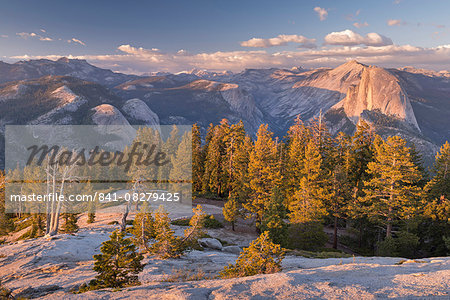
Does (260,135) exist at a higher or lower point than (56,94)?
lower

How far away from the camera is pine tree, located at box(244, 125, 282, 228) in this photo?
32656 millimetres

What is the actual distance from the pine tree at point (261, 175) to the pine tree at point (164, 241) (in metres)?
15.5

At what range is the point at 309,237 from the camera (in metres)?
30.3

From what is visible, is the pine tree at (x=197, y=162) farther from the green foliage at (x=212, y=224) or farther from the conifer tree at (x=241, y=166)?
the green foliage at (x=212, y=224)

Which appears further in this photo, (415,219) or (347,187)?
(347,187)

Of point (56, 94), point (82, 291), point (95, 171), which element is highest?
point (56, 94)

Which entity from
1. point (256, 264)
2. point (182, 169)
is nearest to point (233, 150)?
point (182, 169)

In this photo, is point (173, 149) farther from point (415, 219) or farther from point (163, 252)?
point (415, 219)

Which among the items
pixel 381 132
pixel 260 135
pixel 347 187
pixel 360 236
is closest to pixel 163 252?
pixel 260 135

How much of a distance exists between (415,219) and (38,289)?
3222cm

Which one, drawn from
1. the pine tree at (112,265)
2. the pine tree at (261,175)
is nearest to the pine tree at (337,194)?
the pine tree at (261,175)

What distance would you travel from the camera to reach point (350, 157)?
41.2 meters

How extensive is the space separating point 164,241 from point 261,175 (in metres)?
18.2

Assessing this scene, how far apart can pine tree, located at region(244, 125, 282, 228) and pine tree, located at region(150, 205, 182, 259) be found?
15.5 metres
